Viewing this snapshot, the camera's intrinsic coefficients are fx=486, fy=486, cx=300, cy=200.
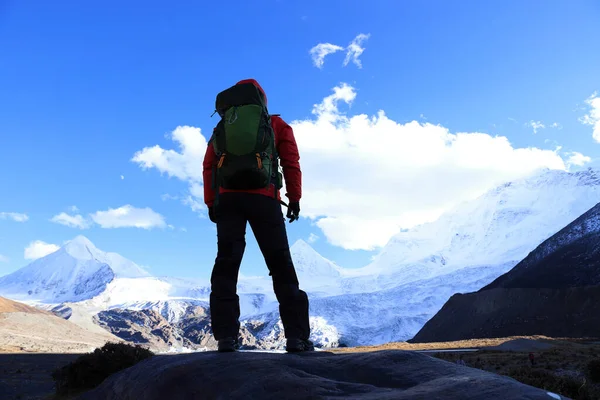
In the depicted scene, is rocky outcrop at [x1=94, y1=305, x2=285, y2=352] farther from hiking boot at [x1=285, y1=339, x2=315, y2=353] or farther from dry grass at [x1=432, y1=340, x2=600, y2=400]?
hiking boot at [x1=285, y1=339, x2=315, y2=353]

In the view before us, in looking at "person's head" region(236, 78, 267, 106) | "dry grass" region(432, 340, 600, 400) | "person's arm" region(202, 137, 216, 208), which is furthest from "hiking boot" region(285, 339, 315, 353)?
"dry grass" region(432, 340, 600, 400)

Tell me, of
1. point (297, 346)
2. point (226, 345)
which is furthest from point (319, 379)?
point (226, 345)

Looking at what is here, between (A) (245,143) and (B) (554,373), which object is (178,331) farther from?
(A) (245,143)

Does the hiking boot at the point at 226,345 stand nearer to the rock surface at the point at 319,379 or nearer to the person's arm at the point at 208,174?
the rock surface at the point at 319,379

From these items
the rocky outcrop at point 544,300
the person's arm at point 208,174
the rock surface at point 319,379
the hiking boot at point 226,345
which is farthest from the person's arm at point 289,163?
the rocky outcrop at point 544,300

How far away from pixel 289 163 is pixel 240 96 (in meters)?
0.90

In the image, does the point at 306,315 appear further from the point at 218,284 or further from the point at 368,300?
the point at 368,300

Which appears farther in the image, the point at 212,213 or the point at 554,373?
the point at 554,373

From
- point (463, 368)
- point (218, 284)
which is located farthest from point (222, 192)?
point (463, 368)

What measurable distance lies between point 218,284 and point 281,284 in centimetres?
67

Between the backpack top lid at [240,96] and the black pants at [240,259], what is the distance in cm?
99

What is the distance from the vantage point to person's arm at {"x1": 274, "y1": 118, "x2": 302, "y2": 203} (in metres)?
5.42

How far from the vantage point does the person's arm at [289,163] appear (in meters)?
5.42

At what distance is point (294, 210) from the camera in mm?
5449
